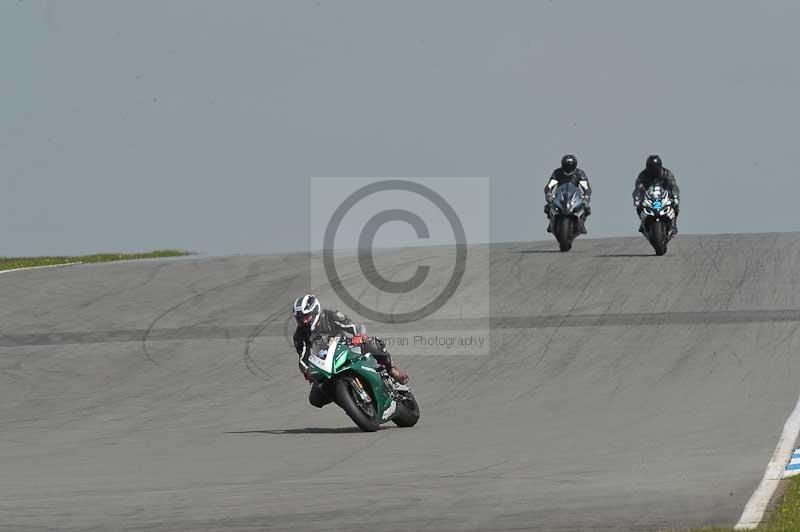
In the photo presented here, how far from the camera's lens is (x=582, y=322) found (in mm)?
22641

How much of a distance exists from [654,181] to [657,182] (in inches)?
3.2

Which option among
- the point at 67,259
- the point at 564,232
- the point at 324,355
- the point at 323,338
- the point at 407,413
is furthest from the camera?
the point at 67,259

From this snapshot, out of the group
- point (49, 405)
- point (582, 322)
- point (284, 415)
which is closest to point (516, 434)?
point (284, 415)

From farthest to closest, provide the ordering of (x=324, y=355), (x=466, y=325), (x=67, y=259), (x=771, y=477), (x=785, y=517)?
(x=67, y=259) → (x=466, y=325) → (x=324, y=355) → (x=771, y=477) → (x=785, y=517)

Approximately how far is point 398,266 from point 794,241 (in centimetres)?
873

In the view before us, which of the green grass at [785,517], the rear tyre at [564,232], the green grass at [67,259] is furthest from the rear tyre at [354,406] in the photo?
the green grass at [67,259]

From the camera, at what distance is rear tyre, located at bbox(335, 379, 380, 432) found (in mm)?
13906

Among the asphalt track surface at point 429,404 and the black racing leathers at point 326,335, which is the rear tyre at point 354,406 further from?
the black racing leathers at point 326,335

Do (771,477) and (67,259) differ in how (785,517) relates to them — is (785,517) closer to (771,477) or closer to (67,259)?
(771,477)

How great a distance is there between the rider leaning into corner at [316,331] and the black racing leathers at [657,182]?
14.8m

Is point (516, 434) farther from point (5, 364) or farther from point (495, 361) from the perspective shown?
point (5, 364)

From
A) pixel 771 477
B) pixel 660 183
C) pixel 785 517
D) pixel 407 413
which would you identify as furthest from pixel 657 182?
pixel 785 517

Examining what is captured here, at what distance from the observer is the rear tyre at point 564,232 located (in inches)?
1201

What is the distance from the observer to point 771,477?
395 inches
